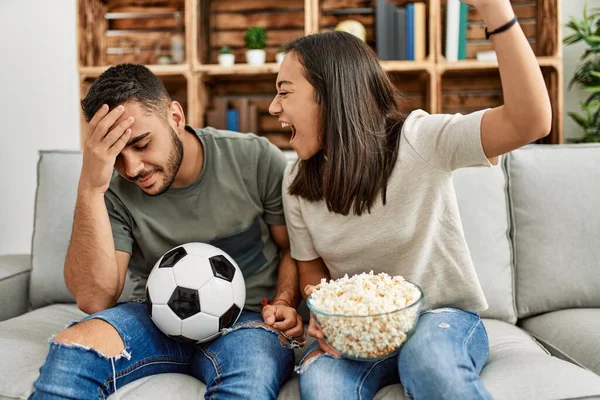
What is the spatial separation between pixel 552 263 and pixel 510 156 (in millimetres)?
371

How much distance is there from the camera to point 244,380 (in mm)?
1106

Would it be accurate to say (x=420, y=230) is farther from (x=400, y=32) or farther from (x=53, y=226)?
(x=400, y=32)

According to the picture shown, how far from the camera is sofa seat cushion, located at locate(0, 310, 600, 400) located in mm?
1055

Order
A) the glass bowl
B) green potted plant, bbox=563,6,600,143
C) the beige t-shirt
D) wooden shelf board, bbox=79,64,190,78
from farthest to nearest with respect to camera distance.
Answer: wooden shelf board, bbox=79,64,190,78, green potted plant, bbox=563,6,600,143, the beige t-shirt, the glass bowl

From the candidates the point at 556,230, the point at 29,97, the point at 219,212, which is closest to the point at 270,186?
the point at 219,212

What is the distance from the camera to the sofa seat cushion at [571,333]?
1312mm

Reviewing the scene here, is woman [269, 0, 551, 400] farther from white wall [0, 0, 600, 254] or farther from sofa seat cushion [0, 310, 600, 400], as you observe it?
white wall [0, 0, 600, 254]

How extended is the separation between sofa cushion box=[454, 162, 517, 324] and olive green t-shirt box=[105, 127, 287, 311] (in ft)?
1.97

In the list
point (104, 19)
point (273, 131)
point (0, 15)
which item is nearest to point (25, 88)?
point (0, 15)

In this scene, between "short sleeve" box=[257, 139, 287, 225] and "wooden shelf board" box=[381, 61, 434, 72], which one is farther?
"wooden shelf board" box=[381, 61, 434, 72]

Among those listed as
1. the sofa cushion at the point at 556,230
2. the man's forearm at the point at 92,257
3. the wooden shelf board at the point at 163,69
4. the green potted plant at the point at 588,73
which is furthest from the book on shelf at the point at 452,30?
the man's forearm at the point at 92,257

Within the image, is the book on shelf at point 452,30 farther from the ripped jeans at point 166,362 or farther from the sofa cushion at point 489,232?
the ripped jeans at point 166,362

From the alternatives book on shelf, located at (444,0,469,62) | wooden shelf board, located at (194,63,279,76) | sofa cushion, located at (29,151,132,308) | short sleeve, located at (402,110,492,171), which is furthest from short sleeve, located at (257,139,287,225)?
book on shelf, located at (444,0,469,62)

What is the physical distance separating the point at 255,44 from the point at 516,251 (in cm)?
160
